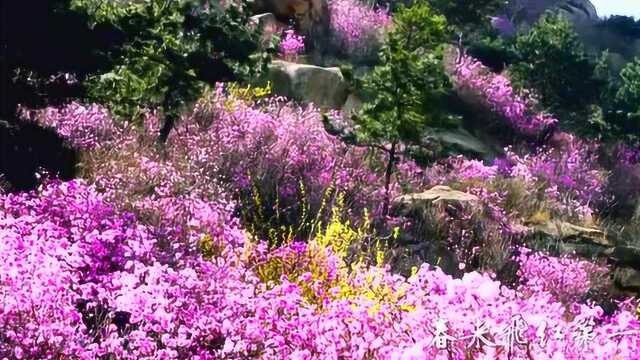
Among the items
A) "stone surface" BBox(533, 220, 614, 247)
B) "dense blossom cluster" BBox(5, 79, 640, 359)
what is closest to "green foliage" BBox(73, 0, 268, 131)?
"dense blossom cluster" BBox(5, 79, 640, 359)

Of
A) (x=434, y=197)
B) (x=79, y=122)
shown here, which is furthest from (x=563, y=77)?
(x=79, y=122)

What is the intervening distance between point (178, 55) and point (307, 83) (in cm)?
585

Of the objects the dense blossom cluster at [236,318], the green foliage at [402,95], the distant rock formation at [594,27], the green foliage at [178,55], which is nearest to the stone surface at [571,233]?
the green foliage at [402,95]

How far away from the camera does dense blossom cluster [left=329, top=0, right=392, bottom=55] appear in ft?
60.7

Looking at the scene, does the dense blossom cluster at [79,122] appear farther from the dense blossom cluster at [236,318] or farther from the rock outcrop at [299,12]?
the rock outcrop at [299,12]

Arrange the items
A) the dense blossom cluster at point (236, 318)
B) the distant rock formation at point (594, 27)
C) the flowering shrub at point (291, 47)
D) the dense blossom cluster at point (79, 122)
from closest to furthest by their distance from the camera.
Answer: the dense blossom cluster at point (236, 318)
the dense blossom cluster at point (79, 122)
the flowering shrub at point (291, 47)
the distant rock formation at point (594, 27)

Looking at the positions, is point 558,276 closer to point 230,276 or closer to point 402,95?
point 402,95

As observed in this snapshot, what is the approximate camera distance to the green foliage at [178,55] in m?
9.05

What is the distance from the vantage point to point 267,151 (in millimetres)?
9953

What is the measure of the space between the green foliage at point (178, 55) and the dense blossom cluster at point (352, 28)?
343 inches

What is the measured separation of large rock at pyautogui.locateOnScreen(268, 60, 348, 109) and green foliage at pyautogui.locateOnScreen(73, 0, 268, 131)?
4699 millimetres

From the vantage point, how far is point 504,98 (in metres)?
17.2

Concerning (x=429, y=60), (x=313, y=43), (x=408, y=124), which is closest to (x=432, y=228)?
(x=408, y=124)

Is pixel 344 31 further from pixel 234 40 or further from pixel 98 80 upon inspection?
pixel 98 80
